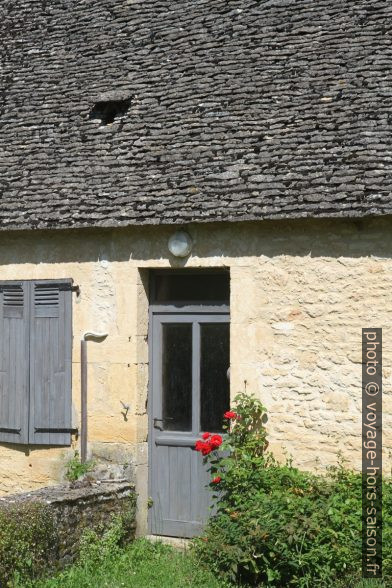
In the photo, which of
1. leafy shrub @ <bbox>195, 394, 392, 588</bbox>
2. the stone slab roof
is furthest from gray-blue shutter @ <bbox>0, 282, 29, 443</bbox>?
leafy shrub @ <bbox>195, 394, 392, 588</bbox>

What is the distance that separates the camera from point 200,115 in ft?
28.8

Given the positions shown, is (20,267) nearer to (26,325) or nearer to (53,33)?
(26,325)

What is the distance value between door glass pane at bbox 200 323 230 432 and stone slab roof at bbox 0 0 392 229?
3.75ft

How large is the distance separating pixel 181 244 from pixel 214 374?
1.27 m

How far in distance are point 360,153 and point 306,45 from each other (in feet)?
6.14

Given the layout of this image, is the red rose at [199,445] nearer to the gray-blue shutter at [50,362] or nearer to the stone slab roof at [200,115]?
the gray-blue shutter at [50,362]

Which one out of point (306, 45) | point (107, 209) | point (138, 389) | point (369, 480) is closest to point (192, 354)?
point (138, 389)

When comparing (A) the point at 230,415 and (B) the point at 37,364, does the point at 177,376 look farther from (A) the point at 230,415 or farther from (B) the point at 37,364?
(B) the point at 37,364

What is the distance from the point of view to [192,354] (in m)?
8.44

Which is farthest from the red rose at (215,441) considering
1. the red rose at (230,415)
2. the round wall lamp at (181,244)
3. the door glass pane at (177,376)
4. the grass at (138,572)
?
the round wall lamp at (181,244)

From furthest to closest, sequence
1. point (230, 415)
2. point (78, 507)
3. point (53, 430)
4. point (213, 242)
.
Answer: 1. point (53, 430)
2. point (213, 242)
3. point (230, 415)
4. point (78, 507)

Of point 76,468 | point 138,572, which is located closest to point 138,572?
point 138,572

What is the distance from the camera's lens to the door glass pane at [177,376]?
27.8 ft

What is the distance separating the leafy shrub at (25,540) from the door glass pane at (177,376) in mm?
1738
